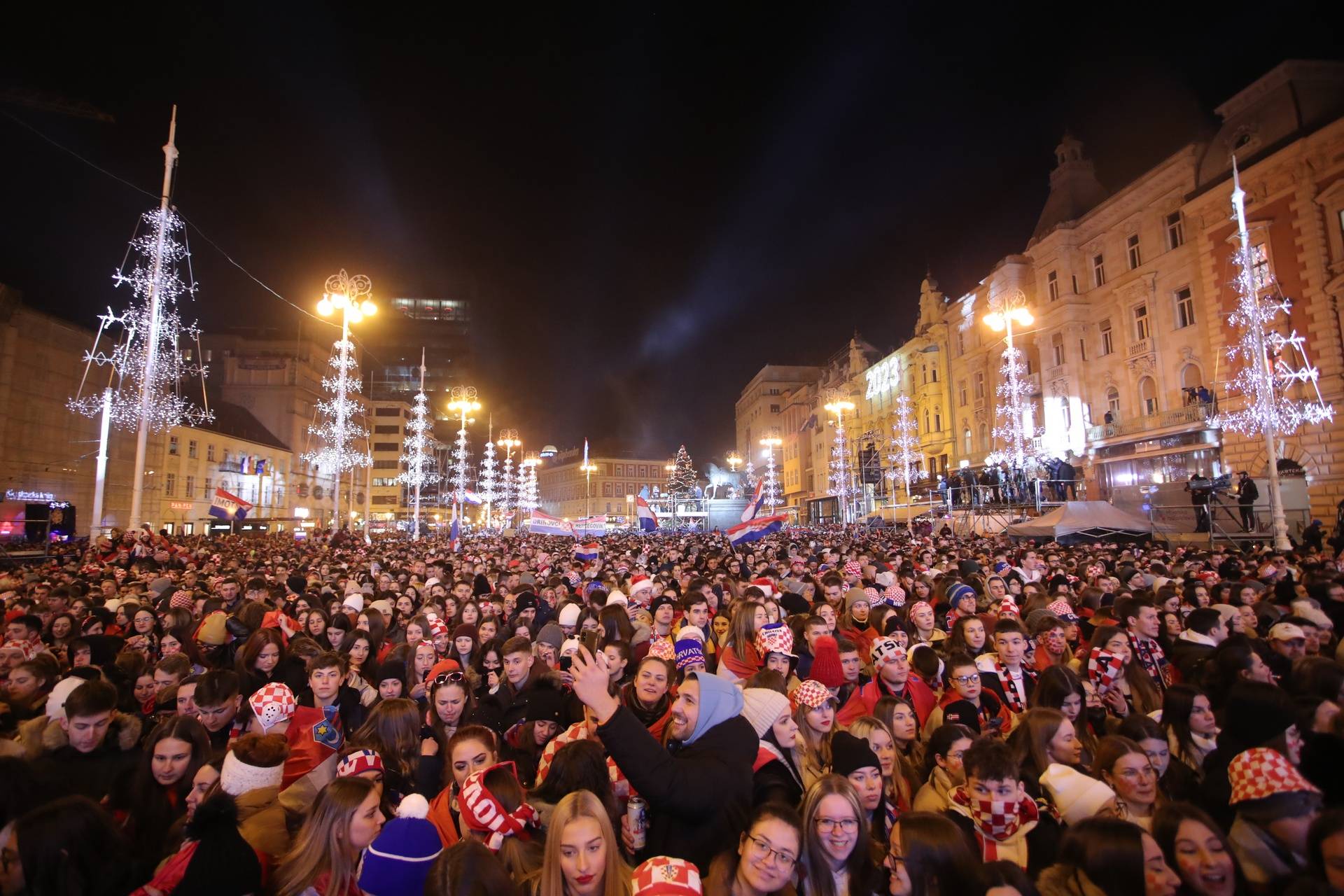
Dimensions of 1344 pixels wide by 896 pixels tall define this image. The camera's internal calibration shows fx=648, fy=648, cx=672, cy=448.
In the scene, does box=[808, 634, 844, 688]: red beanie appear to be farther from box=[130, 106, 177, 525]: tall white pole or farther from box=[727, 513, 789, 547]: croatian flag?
box=[130, 106, 177, 525]: tall white pole

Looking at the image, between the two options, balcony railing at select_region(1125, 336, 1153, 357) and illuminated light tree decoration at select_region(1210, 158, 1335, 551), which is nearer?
illuminated light tree decoration at select_region(1210, 158, 1335, 551)

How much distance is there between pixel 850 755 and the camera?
3523 millimetres

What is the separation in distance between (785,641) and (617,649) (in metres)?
1.40

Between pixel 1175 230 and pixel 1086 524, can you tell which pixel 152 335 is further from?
pixel 1175 230

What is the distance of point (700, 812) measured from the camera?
9.18 ft

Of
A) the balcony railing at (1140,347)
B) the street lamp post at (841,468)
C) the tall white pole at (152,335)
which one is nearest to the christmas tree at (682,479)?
the street lamp post at (841,468)

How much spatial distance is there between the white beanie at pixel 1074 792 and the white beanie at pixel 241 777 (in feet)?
14.0

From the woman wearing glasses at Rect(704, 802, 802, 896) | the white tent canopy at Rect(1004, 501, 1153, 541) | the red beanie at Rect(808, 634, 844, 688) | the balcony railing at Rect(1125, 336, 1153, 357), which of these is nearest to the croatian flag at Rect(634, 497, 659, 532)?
the white tent canopy at Rect(1004, 501, 1153, 541)

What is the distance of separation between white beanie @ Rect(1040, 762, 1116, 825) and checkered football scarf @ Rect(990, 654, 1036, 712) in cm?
229

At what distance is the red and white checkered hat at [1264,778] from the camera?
293 cm

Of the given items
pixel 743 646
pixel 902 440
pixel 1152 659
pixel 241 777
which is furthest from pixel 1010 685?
pixel 902 440

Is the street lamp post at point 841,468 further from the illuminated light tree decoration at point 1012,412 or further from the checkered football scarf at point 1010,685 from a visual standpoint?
the checkered football scarf at point 1010,685

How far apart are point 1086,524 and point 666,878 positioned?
2214 cm

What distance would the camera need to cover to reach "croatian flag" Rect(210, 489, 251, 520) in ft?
76.5
